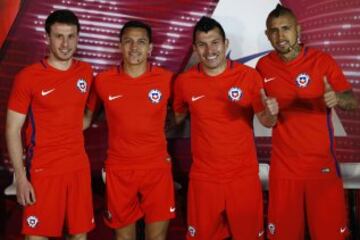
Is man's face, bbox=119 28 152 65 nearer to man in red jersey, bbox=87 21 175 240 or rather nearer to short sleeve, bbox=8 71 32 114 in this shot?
man in red jersey, bbox=87 21 175 240

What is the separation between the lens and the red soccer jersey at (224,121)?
2.37 m

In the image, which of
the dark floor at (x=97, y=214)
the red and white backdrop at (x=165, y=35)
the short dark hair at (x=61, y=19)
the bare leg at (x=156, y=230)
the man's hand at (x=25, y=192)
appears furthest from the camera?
the dark floor at (x=97, y=214)

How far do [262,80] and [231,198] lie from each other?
2.21ft

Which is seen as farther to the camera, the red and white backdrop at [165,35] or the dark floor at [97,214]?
the dark floor at [97,214]

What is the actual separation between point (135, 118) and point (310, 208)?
1.05 m

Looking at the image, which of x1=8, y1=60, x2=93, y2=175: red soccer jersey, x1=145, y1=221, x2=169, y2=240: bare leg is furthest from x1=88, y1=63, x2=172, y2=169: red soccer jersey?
x1=145, y1=221, x2=169, y2=240: bare leg

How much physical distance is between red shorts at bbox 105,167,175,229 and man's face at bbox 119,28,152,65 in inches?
24.3

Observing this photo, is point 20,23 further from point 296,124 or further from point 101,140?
point 296,124

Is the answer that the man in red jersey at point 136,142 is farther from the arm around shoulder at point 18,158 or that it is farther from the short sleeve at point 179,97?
the arm around shoulder at point 18,158

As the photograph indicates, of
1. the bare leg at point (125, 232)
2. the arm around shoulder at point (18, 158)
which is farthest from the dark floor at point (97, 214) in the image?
the arm around shoulder at point (18, 158)

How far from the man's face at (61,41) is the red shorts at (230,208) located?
0.97 m

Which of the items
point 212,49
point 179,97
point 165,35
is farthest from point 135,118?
point 165,35

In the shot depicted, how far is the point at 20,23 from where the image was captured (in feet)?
9.90

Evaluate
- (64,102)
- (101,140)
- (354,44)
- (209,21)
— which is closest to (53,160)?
(64,102)
